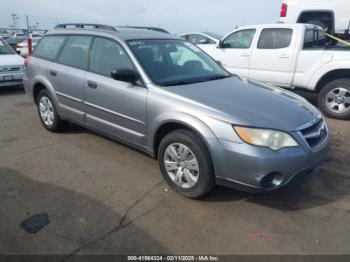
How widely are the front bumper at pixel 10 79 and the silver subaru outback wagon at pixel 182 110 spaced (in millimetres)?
3959

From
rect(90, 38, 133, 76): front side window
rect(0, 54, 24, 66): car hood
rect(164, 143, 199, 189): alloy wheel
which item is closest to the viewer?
rect(164, 143, 199, 189): alloy wheel

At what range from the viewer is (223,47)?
805 centimetres

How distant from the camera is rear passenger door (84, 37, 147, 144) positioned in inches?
148

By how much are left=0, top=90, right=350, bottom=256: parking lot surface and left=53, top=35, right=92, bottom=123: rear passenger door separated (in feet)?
2.15

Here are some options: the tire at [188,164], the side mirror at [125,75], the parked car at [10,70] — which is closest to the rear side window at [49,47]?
the side mirror at [125,75]

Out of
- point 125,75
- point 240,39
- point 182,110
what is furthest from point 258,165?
point 240,39

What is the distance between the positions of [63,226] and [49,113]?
281cm

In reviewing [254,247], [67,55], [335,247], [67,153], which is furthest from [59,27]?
[335,247]

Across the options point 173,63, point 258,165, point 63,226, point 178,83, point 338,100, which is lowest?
point 63,226

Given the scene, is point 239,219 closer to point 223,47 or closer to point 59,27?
point 59,27

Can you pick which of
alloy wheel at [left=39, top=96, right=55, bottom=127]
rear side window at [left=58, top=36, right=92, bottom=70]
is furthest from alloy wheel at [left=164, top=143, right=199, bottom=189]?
alloy wheel at [left=39, top=96, right=55, bottom=127]

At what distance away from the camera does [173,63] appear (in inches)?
161

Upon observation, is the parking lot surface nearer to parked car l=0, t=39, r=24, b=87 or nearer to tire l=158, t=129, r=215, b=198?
tire l=158, t=129, r=215, b=198

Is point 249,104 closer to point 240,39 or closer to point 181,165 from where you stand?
point 181,165
